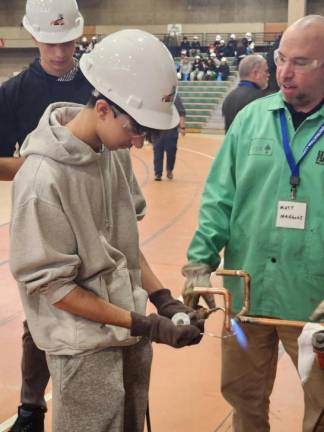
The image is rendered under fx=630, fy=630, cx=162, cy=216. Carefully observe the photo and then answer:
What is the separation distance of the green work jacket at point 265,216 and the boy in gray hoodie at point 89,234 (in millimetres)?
587

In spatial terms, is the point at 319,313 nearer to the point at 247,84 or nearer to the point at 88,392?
the point at 88,392

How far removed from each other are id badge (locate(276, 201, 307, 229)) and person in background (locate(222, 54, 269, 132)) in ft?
13.3

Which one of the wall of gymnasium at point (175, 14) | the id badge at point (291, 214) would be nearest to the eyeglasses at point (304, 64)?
the id badge at point (291, 214)

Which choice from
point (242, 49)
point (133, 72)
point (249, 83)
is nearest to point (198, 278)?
point (133, 72)

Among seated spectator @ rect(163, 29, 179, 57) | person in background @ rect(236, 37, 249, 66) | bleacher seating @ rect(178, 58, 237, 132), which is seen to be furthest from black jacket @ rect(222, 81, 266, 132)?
seated spectator @ rect(163, 29, 179, 57)

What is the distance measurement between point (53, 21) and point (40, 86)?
13.4 inches

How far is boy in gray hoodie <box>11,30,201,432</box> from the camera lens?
1958mm

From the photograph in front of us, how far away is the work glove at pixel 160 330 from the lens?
2.08 m

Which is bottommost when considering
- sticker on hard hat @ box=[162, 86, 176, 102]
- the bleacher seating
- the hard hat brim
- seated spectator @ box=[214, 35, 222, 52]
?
the bleacher seating

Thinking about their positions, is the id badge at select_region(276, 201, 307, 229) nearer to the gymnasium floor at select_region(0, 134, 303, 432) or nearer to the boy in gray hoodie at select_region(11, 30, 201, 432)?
the boy in gray hoodie at select_region(11, 30, 201, 432)

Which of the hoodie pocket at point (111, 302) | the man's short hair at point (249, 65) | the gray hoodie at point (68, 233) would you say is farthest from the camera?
the man's short hair at point (249, 65)

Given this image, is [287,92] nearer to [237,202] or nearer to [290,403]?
[237,202]

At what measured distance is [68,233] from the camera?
2000 millimetres

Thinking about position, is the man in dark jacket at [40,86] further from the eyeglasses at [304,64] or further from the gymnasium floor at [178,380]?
the eyeglasses at [304,64]
